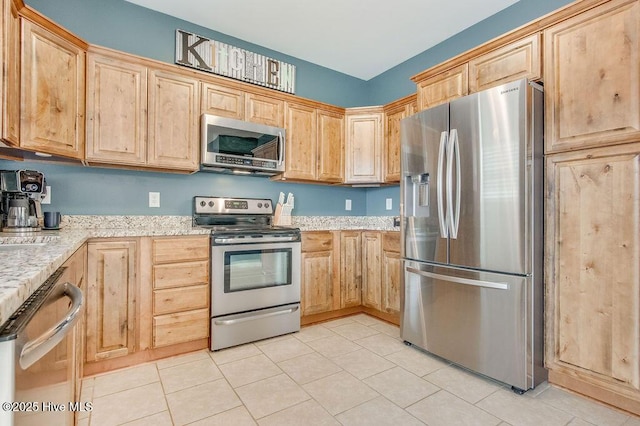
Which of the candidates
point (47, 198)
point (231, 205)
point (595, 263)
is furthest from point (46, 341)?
point (231, 205)

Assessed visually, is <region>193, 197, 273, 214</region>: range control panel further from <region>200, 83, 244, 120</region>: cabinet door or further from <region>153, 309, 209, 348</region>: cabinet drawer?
<region>153, 309, 209, 348</region>: cabinet drawer

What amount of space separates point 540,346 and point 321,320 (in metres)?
1.94

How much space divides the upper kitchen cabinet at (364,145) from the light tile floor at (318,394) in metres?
1.90

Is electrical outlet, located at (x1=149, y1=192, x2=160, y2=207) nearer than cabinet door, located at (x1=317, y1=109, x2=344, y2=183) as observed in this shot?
Yes

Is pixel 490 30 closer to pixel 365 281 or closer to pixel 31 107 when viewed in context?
pixel 365 281

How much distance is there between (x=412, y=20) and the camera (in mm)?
3061

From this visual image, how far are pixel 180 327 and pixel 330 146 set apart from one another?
2353 millimetres

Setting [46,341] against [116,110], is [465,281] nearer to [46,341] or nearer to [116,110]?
[46,341]

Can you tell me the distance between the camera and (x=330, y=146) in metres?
3.69

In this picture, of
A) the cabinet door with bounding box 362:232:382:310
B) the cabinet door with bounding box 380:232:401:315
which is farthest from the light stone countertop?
the cabinet door with bounding box 380:232:401:315

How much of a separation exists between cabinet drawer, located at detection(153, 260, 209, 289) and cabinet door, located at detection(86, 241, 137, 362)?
160mm

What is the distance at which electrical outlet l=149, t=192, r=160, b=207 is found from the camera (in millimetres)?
2876

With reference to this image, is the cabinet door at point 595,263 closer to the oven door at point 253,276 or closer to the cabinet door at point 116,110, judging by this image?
the oven door at point 253,276

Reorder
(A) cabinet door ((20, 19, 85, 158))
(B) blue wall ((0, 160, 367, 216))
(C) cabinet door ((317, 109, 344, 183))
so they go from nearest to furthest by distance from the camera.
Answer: (A) cabinet door ((20, 19, 85, 158)) → (B) blue wall ((0, 160, 367, 216)) → (C) cabinet door ((317, 109, 344, 183))
